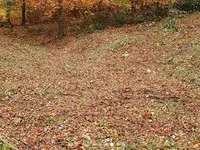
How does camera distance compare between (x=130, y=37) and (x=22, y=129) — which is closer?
(x=22, y=129)

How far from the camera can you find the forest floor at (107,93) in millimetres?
7574

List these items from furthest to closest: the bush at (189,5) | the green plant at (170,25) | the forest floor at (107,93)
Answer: the bush at (189,5) < the green plant at (170,25) < the forest floor at (107,93)

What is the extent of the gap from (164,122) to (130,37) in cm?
1108

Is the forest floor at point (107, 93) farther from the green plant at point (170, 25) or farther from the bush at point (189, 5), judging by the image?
the bush at point (189, 5)

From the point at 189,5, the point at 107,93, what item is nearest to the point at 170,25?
the point at 189,5

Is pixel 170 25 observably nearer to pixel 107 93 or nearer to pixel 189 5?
pixel 189 5

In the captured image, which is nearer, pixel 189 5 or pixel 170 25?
pixel 170 25

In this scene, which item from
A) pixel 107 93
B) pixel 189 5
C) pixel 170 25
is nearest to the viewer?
pixel 107 93

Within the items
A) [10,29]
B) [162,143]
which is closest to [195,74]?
[162,143]

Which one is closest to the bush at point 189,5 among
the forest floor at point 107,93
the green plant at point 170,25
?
the forest floor at point 107,93

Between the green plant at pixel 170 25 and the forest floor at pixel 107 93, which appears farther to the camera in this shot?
the green plant at pixel 170 25

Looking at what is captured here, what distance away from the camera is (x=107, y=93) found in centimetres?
1102

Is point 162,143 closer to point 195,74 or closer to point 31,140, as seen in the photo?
point 31,140

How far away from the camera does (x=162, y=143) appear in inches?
293
